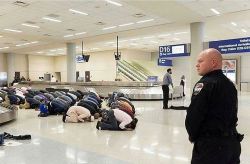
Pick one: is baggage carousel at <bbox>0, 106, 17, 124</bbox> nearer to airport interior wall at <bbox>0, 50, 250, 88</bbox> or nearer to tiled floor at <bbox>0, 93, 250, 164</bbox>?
tiled floor at <bbox>0, 93, 250, 164</bbox>

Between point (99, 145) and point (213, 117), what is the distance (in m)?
3.89

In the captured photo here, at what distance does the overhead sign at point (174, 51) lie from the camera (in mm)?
17273

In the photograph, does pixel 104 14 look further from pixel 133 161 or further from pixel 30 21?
pixel 133 161

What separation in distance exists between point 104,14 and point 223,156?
12630mm

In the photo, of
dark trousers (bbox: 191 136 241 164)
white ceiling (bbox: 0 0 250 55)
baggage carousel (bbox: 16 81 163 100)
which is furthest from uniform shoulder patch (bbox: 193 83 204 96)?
baggage carousel (bbox: 16 81 163 100)

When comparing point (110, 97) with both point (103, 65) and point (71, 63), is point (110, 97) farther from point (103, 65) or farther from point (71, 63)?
point (103, 65)

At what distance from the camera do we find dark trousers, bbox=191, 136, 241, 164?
228 cm

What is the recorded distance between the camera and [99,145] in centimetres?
581

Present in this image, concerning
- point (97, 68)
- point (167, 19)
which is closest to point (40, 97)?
point (167, 19)

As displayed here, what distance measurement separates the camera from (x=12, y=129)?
760 cm

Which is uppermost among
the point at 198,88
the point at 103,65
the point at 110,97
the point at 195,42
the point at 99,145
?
the point at 195,42

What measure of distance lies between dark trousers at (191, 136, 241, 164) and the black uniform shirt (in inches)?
2.9

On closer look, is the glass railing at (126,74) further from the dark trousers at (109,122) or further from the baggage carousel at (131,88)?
the dark trousers at (109,122)

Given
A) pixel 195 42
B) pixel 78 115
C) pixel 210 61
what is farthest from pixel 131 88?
pixel 210 61
